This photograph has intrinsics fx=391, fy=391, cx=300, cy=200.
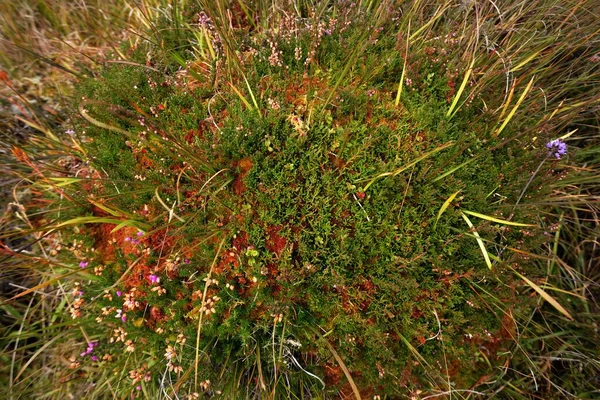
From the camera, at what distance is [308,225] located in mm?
2416

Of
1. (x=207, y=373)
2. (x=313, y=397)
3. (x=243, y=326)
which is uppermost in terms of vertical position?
(x=243, y=326)

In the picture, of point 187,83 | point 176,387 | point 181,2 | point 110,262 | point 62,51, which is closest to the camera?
point 176,387

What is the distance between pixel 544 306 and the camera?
10.1ft

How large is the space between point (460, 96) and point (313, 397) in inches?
85.9

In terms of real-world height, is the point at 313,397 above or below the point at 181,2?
below

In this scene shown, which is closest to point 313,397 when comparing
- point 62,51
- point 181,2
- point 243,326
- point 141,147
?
point 243,326

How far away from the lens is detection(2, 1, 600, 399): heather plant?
2.35 metres

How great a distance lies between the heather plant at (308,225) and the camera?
235cm

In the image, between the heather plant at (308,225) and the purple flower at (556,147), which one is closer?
the heather plant at (308,225)

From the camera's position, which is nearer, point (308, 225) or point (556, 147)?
point (308, 225)

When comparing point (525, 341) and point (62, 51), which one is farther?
point (62, 51)

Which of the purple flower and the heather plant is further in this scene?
the purple flower

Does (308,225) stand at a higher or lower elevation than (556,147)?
lower

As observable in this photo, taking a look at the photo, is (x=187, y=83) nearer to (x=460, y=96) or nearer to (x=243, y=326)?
(x=243, y=326)
